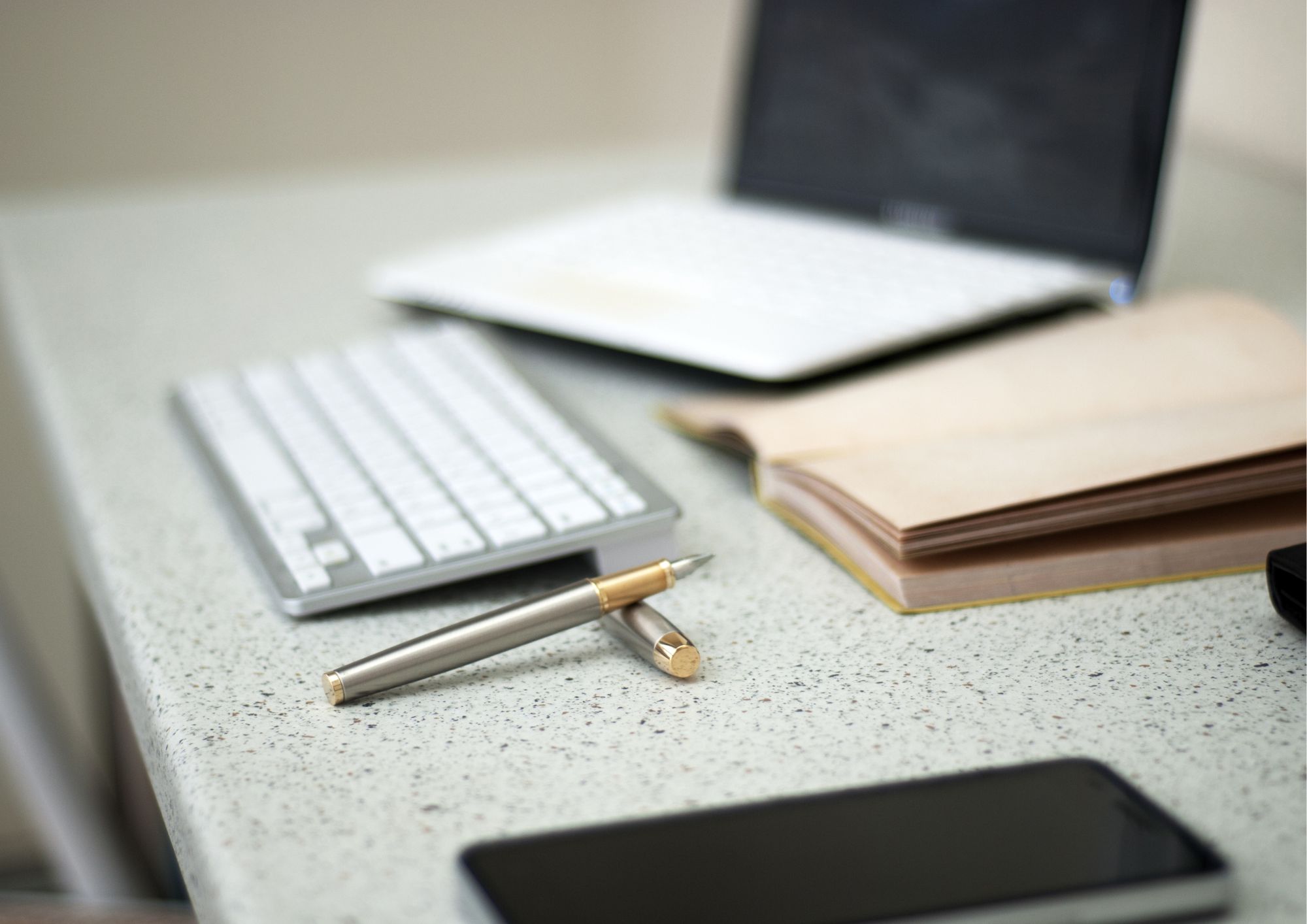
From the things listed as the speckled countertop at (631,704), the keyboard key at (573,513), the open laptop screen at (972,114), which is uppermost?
the open laptop screen at (972,114)

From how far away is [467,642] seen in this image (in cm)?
43

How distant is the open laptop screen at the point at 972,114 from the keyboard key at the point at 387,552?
463 mm

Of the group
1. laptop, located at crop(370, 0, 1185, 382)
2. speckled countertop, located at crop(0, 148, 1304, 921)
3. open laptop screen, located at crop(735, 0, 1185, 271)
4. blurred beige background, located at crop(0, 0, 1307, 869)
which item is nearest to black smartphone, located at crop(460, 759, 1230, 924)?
speckled countertop, located at crop(0, 148, 1304, 921)

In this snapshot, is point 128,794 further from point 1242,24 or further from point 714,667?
point 1242,24

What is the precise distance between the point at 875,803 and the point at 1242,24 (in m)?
0.86

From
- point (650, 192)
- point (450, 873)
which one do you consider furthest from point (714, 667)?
point (650, 192)

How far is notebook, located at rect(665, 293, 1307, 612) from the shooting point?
474 mm

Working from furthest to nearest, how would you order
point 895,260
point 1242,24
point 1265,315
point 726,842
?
point 1242,24 → point 895,260 → point 1265,315 → point 726,842

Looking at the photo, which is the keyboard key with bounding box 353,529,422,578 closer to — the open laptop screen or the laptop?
the laptop

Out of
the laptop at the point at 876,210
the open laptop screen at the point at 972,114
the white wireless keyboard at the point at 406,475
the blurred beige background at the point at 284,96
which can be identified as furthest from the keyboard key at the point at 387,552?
the blurred beige background at the point at 284,96

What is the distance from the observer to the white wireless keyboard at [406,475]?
0.49 metres

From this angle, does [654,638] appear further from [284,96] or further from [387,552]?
[284,96]

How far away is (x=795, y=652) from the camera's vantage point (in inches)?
17.6

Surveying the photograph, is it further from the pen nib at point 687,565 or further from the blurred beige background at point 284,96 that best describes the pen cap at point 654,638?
the blurred beige background at point 284,96
